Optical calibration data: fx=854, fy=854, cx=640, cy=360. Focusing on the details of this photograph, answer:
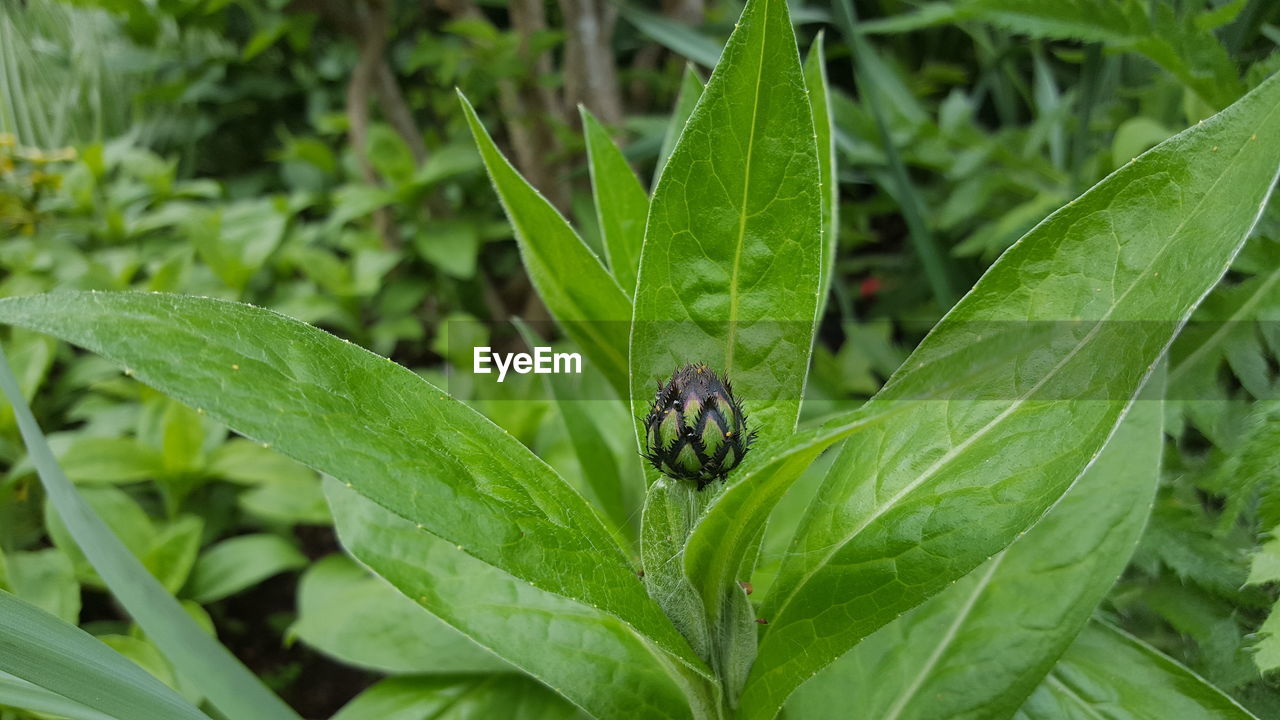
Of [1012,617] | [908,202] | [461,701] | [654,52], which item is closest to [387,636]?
[461,701]

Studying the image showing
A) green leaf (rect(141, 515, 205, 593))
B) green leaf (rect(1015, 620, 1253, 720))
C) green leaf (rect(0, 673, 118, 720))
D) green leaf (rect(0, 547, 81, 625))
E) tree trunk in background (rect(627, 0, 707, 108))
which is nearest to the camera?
green leaf (rect(0, 673, 118, 720))

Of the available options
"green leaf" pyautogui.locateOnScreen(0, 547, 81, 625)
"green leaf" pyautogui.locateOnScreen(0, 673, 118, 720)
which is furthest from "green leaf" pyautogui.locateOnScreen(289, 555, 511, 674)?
"green leaf" pyautogui.locateOnScreen(0, 673, 118, 720)

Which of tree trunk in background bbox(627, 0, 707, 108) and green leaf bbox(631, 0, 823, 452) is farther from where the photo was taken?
tree trunk in background bbox(627, 0, 707, 108)

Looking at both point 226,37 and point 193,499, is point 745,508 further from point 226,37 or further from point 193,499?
point 226,37

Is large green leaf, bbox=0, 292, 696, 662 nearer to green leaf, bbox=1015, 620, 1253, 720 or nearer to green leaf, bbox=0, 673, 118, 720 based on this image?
green leaf, bbox=0, 673, 118, 720

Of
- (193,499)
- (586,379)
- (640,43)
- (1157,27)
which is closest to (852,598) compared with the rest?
(586,379)

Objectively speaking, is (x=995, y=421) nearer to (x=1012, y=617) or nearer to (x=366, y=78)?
(x=1012, y=617)
